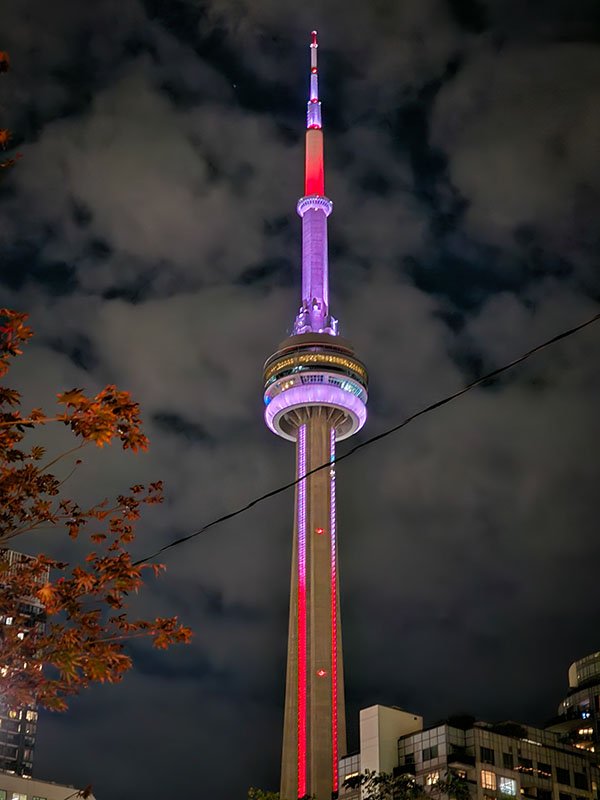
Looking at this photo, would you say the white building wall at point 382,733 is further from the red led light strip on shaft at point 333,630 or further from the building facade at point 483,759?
the red led light strip on shaft at point 333,630

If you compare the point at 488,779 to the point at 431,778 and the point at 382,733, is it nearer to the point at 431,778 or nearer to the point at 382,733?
the point at 431,778

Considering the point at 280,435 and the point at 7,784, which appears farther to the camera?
the point at 280,435


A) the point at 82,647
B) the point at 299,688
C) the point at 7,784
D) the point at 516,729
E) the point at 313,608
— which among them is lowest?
the point at 82,647

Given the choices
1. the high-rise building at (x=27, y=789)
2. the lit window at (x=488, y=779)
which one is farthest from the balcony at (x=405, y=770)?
the high-rise building at (x=27, y=789)

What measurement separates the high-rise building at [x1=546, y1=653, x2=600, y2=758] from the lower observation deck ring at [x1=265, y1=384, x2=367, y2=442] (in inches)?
2067

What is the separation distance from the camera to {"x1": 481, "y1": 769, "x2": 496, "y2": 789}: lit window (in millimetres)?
132875

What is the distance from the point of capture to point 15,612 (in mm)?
24484

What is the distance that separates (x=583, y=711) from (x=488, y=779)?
41638mm

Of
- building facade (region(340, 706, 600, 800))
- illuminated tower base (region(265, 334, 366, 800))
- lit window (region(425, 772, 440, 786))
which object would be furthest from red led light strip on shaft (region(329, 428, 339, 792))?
lit window (region(425, 772, 440, 786))

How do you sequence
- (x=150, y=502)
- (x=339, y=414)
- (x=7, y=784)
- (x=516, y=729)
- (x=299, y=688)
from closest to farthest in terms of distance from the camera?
(x=150, y=502), (x=7, y=784), (x=516, y=729), (x=299, y=688), (x=339, y=414)

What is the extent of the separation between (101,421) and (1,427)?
84.0 inches

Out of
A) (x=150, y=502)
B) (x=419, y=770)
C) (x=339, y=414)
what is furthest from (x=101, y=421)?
(x=339, y=414)

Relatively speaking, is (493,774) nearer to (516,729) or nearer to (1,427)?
(516,729)

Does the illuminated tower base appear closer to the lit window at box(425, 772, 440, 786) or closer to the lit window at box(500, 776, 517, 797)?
the lit window at box(425, 772, 440, 786)
